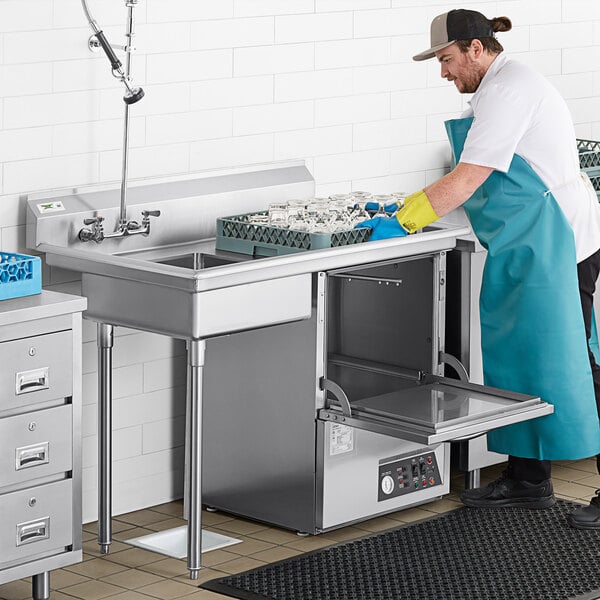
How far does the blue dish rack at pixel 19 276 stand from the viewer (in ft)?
13.3

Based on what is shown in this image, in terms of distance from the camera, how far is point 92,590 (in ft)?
14.3

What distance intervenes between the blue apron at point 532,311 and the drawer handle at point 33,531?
1.69 m

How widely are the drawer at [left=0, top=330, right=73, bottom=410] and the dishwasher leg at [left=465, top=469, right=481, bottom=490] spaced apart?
1.81m

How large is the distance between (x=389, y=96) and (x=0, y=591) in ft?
8.14

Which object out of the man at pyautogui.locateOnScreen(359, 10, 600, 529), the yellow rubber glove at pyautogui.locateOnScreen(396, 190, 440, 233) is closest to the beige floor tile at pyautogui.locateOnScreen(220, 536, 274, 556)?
the man at pyautogui.locateOnScreen(359, 10, 600, 529)

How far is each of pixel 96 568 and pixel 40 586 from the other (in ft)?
1.25

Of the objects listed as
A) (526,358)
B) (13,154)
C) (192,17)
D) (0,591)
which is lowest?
(0,591)

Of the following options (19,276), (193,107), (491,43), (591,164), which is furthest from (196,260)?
(591,164)

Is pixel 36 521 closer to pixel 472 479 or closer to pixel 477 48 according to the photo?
pixel 472 479

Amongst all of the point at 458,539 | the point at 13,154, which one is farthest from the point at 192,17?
the point at 458,539

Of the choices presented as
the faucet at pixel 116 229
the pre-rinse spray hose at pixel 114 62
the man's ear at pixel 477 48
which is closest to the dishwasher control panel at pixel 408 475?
the faucet at pixel 116 229

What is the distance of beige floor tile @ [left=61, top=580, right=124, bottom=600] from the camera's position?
14.1 ft

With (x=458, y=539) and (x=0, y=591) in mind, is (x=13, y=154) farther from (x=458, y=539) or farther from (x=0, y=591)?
(x=458, y=539)

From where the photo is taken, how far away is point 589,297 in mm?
5039
